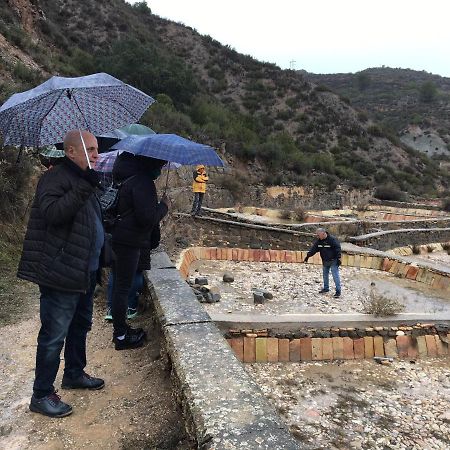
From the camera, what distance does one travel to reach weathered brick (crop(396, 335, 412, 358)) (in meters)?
6.07

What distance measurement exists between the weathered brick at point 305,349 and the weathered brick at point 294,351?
5 cm

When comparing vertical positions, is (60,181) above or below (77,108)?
below

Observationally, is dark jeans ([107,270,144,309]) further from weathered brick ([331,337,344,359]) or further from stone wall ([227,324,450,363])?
weathered brick ([331,337,344,359])

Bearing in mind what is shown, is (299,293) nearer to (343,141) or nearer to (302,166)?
(302,166)

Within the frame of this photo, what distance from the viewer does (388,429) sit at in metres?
4.40

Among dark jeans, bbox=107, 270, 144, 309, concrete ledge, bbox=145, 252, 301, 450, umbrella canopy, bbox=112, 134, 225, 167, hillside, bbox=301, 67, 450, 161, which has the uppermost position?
hillside, bbox=301, 67, 450, 161

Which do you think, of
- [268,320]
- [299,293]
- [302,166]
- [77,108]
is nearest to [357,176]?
[302,166]

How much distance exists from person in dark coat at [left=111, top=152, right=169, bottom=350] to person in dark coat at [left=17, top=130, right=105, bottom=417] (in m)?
0.79

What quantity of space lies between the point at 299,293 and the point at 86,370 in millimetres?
5533

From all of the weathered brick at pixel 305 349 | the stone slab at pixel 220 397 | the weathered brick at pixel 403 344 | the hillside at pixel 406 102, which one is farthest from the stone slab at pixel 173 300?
the hillside at pixel 406 102

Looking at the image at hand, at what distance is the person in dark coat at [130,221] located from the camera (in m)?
3.75

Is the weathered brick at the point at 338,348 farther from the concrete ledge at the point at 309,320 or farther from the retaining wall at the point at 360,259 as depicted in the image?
the retaining wall at the point at 360,259

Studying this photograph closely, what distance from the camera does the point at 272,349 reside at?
562 cm

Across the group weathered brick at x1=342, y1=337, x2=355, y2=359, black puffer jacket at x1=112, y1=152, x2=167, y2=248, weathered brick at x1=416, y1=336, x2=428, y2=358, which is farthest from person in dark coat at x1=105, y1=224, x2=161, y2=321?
weathered brick at x1=416, y1=336, x2=428, y2=358
